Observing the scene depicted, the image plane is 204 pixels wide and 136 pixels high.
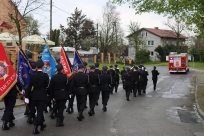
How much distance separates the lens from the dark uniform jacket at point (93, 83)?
428 inches

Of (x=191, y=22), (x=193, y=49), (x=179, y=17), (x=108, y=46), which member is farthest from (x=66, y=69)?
(x=193, y=49)

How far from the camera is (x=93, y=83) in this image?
1095cm

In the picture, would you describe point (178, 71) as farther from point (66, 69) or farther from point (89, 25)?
point (66, 69)

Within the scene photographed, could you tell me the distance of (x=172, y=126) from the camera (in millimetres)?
9500

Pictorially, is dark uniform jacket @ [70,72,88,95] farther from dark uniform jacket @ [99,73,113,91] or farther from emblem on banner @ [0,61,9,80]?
emblem on banner @ [0,61,9,80]

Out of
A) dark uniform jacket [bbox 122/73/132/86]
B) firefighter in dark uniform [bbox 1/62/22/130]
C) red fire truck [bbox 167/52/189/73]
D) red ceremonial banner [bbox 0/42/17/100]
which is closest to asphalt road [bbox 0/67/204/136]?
firefighter in dark uniform [bbox 1/62/22/130]

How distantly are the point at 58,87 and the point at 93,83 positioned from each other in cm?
221

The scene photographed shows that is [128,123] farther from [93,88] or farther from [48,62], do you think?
[48,62]


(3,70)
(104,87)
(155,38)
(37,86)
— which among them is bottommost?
(104,87)

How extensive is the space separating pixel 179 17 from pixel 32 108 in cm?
1050

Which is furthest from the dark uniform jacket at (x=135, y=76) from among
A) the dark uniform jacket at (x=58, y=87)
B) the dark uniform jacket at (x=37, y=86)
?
the dark uniform jacket at (x=37, y=86)

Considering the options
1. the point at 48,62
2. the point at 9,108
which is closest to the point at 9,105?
the point at 9,108

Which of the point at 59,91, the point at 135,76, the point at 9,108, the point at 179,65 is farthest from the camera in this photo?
the point at 179,65

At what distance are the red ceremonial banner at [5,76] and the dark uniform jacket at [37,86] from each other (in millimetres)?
601
